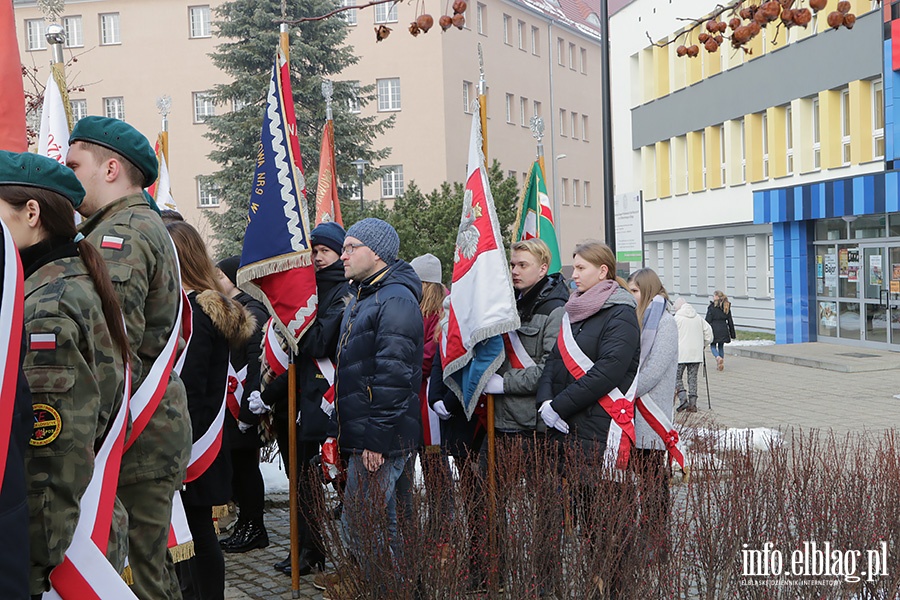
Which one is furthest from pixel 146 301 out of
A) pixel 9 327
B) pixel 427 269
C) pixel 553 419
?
pixel 427 269

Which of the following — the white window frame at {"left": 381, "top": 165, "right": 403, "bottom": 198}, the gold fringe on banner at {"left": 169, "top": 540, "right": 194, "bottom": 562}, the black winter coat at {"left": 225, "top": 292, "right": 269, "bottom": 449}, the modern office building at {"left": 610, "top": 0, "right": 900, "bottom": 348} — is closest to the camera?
the gold fringe on banner at {"left": 169, "top": 540, "right": 194, "bottom": 562}

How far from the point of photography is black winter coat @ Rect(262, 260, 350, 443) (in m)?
5.81

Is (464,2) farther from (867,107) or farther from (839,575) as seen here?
(867,107)

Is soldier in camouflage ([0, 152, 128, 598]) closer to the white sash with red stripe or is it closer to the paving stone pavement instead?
the white sash with red stripe

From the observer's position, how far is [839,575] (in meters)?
4.12

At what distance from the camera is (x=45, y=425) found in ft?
8.71

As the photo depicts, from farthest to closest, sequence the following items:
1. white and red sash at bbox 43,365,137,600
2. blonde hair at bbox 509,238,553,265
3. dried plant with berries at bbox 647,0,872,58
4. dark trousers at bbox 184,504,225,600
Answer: blonde hair at bbox 509,238,553,265
dark trousers at bbox 184,504,225,600
dried plant with berries at bbox 647,0,872,58
white and red sash at bbox 43,365,137,600

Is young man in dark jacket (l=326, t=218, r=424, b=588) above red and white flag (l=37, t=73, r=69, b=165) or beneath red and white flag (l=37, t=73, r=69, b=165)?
beneath

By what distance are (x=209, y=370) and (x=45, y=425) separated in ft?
7.58

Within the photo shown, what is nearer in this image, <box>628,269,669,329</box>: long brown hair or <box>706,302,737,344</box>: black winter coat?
<box>628,269,669,329</box>: long brown hair

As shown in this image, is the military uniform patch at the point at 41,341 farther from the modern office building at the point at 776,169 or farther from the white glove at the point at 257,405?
the modern office building at the point at 776,169

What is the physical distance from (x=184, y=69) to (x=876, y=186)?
36.7 meters

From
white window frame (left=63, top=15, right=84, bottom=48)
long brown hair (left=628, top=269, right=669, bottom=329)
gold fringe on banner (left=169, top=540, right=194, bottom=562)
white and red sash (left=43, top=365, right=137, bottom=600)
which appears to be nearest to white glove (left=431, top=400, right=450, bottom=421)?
long brown hair (left=628, top=269, right=669, bottom=329)

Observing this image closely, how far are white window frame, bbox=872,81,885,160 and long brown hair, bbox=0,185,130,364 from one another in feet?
81.5
